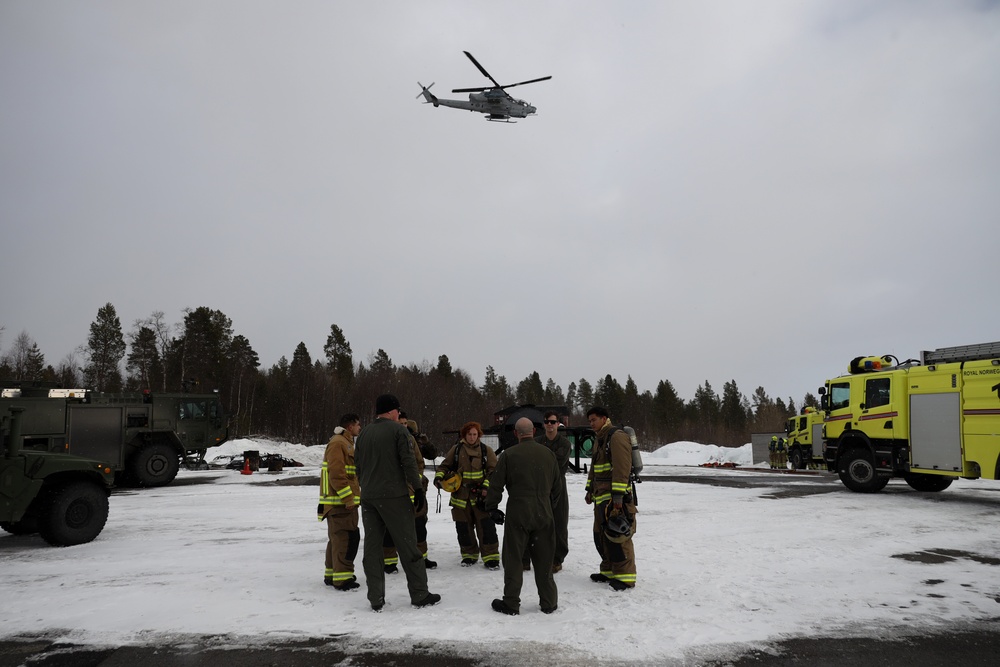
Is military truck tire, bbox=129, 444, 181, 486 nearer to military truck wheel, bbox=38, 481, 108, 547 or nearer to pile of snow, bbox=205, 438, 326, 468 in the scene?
military truck wheel, bbox=38, 481, 108, 547

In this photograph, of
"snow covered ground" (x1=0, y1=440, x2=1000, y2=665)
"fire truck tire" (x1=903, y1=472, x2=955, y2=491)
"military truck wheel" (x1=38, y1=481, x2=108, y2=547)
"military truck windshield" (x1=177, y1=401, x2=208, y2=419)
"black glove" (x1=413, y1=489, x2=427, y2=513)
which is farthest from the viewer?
"military truck windshield" (x1=177, y1=401, x2=208, y2=419)

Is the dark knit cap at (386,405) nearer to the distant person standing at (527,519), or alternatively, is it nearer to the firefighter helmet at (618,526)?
the distant person standing at (527,519)

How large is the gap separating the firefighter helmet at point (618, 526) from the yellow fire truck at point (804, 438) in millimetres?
22540

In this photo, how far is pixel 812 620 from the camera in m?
5.62

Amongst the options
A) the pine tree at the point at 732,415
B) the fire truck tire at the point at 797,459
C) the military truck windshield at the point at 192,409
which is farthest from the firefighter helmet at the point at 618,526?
the pine tree at the point at 732,415

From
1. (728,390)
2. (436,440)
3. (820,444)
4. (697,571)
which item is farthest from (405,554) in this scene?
(728,390)

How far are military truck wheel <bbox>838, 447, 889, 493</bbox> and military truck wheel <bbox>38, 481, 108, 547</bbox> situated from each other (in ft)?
52.4

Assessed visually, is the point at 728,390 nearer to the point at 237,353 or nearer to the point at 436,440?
the point at 436,440

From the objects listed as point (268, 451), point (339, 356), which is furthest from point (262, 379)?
point (268, 451)

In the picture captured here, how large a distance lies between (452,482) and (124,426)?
1483 centimetres

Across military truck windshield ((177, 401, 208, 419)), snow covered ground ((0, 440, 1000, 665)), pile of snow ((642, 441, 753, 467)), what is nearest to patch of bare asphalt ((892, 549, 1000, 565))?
snow covered ground ((0, 440, 1000, 665))

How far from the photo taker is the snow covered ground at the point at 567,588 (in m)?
5.25

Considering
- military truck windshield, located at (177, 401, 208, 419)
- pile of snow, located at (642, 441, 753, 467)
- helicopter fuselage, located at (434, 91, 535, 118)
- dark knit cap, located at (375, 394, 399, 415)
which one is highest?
helicopter fuselage, located at (434, 91, 535, 118)

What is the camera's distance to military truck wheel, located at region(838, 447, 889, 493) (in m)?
15.4
